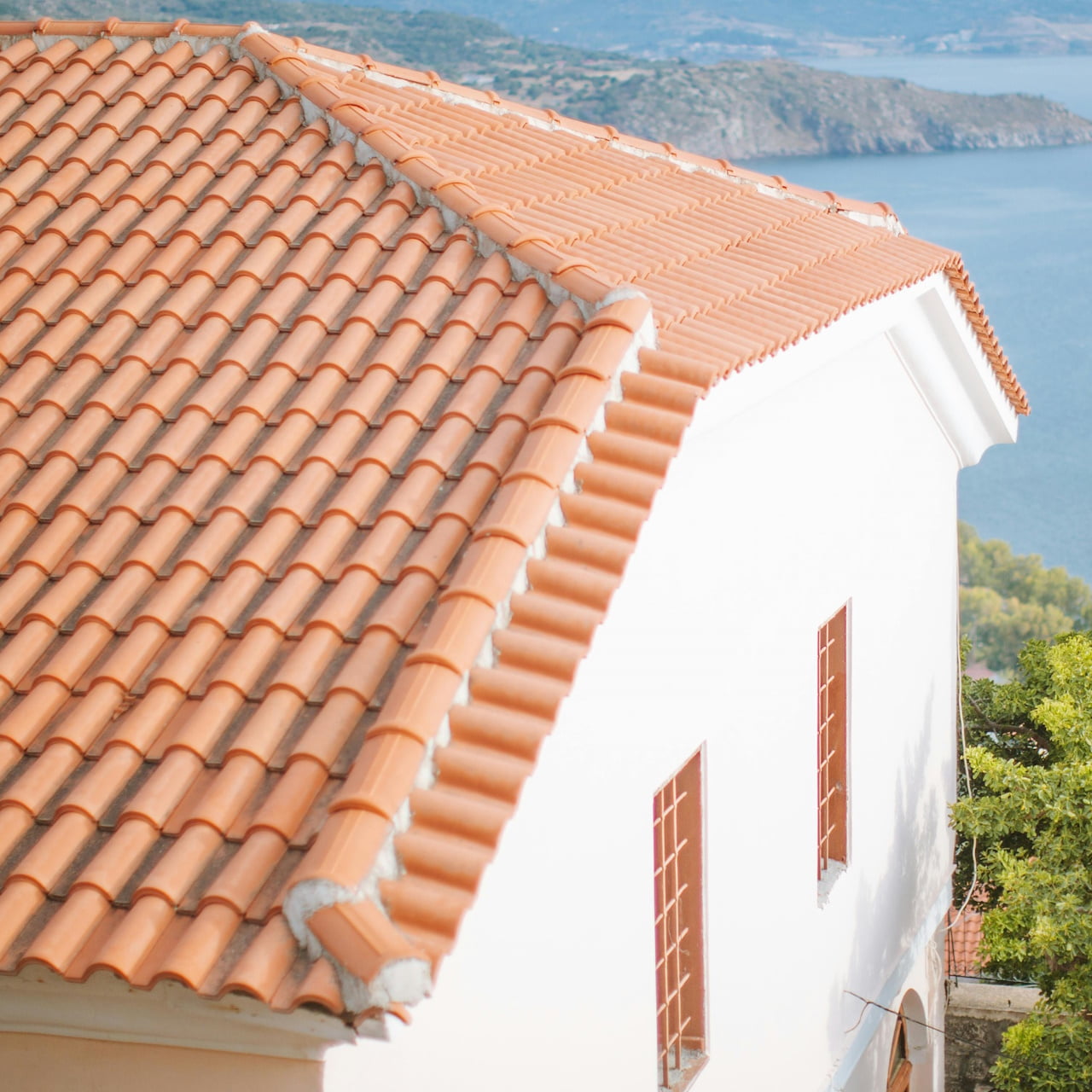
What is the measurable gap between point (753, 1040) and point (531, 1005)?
108 inches

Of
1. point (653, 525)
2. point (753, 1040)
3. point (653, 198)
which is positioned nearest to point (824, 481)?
point (653, 198)

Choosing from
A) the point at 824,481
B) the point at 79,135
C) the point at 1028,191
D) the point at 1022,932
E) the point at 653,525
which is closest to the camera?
the point at 653,525

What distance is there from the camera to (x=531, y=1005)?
5180 millimetres

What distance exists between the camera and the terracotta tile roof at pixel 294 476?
3.56m

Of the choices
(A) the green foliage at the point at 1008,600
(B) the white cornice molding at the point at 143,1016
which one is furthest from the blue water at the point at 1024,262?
(B) the white cornice molding at the point at 143,1016

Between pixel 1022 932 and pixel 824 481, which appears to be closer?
pixel 824 481

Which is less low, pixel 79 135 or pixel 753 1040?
pixel 79 135

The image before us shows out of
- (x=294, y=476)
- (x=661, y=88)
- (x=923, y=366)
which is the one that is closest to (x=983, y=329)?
(x=923, y=366)

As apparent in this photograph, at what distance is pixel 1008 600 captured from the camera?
74938 millimetres

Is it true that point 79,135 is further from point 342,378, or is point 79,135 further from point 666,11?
point 666,11

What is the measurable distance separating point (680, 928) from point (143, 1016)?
3545mm

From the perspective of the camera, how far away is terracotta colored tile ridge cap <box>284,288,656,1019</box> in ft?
10.6

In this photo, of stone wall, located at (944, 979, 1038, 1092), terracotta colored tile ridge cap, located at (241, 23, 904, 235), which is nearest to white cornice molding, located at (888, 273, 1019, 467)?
terracotta colored tile ridge cap, located at (241, 23, 904, 235)

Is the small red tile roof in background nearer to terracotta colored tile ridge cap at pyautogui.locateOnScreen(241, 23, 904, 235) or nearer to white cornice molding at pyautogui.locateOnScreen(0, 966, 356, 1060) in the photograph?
terracotta colored tile ridge cap at pyautogui.locateOnScreen(241, 23, 904, 235)
